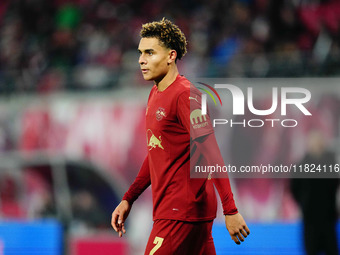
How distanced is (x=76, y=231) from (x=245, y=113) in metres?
2.95

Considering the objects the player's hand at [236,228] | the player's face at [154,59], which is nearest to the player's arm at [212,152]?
the player's hand at [236,228]

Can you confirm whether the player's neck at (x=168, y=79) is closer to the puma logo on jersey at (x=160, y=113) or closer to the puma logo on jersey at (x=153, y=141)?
the puma logo on jersey at (x=160, y=113)

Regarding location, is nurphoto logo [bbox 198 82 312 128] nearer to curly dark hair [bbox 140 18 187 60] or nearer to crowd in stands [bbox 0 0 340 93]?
crowd in stands [bbox 0 0 340 93]

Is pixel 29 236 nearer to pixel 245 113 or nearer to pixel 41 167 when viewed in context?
pixel 41 167

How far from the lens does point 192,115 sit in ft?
11.8

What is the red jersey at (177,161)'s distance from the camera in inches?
146

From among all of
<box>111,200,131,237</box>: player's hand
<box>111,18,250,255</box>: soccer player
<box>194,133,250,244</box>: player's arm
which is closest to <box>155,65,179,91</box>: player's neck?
<box>111,18,250,255</box>: soccer player

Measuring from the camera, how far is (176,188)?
373 cm

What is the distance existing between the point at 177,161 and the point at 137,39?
6090 millimetres

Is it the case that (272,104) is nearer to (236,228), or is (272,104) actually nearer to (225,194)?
(225,194)

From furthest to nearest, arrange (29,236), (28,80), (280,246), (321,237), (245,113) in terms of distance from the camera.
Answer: (28,80) → (29,236) → (245,113) → (280,246) → (321,237)

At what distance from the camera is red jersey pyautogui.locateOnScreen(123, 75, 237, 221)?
12.1 feet

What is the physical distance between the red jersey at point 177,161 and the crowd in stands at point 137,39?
4025mm

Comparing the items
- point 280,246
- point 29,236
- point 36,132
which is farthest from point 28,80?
point 280,246
